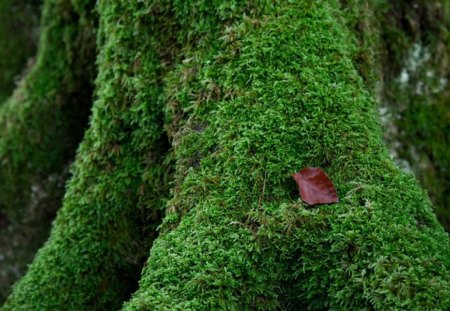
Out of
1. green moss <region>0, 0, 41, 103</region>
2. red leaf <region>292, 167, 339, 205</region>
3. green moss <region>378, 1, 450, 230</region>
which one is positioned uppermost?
green moss <region>0, 0, 41, 103</region>

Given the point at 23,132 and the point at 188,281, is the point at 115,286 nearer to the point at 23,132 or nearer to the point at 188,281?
the point at 188,281

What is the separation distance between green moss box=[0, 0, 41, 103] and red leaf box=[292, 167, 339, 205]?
307 cm

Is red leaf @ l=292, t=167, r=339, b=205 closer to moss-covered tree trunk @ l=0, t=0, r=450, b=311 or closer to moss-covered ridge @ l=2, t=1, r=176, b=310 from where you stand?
moss-covered tree trunk @ l=0, t=0, r=450, b=311

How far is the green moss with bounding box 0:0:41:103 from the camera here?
14.9 feet

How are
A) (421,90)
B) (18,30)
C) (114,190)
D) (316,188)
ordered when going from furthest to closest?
1. (18,30)
2. (421,90)
3. (114,190)
4. (316,188)

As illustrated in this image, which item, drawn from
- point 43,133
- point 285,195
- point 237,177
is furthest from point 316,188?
point 43,133

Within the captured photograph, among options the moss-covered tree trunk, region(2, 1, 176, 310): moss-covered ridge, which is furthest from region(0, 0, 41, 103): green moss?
region(2, 1, 176, 310): moss-covered ridge

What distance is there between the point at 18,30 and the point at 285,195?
10.4 feet

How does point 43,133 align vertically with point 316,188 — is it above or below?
below

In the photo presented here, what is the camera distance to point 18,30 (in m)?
4.55

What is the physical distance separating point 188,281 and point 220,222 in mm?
251

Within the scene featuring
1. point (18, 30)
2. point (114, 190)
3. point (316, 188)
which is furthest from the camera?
point (18, 30)

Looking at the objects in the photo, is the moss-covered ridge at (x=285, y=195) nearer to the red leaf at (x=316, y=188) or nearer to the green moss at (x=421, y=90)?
the red leaf at (x=316, y=188)

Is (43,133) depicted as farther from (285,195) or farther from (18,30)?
(285,195)
